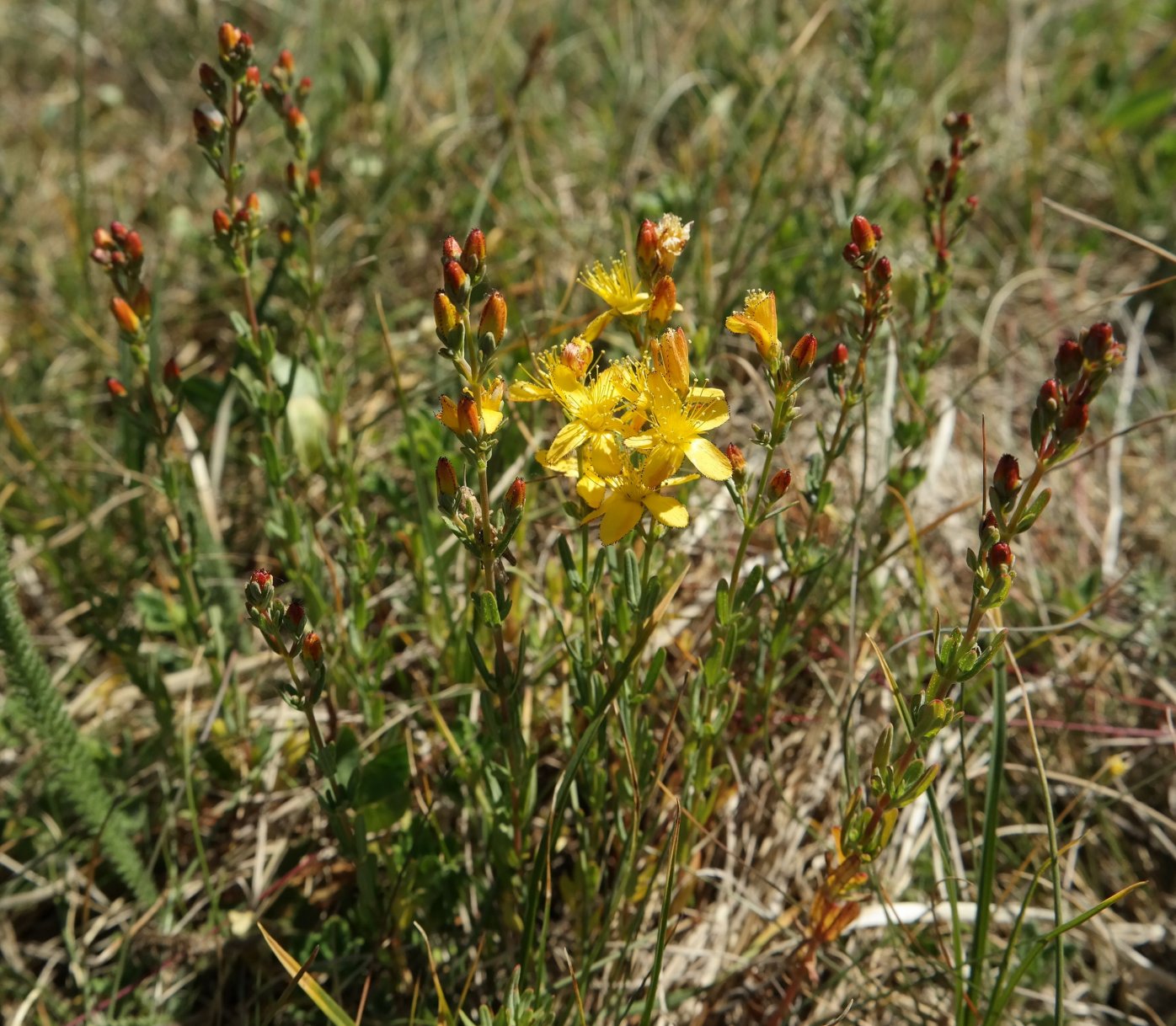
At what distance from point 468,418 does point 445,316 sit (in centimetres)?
16

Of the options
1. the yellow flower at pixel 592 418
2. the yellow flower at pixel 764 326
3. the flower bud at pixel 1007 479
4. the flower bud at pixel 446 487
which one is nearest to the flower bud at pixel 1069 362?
the flower bud at pixel 1007 479

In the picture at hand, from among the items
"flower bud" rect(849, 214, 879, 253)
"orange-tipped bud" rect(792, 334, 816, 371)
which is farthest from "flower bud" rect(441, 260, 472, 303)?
"flower bud" rect(849, 214, 879, 253)

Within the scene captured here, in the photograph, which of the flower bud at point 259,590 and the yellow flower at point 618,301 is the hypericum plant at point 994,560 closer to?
the yellow flower at point 618,301

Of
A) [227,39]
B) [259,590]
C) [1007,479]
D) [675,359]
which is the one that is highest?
[227,39]

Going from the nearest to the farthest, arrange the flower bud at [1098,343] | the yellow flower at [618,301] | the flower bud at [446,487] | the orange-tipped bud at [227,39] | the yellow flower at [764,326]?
the flower bud at [1098,343] < the flower bud at [446,487] < the yellow flower at [764,326] < the yellow flower at [618,301] < the orange-tipped bud at [227,39]

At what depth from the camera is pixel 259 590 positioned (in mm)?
1780

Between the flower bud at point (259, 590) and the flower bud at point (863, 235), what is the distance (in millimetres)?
1184

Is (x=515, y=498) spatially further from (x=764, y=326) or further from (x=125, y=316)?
(x=125, y=316)

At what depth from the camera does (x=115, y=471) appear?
3.12m

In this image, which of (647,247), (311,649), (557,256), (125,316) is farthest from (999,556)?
(557,256)

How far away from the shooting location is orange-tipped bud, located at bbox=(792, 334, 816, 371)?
68.1 inches

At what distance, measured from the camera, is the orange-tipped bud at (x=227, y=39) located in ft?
7.16

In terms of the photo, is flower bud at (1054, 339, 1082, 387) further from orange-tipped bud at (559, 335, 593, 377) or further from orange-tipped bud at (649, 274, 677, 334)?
orange-tipped bud at (559, 335, 593, 377)

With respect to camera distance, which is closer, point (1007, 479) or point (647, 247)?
point (1007, 479)
